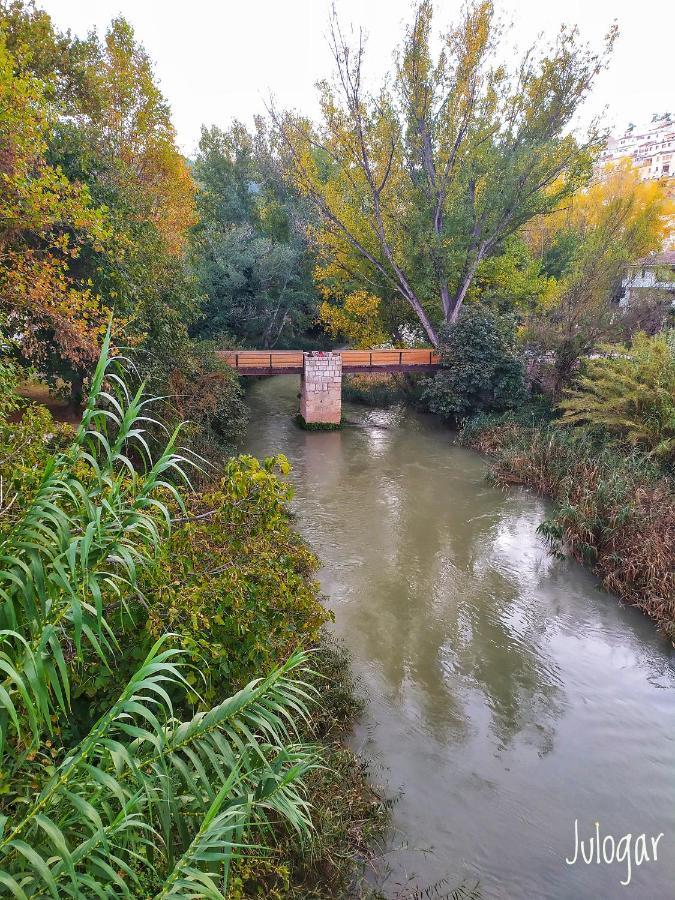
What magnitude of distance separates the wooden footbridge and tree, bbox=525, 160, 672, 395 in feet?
12.5

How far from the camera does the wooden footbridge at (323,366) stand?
16.4 m

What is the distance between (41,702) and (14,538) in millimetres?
829

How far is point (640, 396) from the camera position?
37.1 feet

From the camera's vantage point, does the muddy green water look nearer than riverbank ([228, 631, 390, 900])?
No

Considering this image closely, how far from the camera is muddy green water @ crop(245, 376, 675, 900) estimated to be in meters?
4.62

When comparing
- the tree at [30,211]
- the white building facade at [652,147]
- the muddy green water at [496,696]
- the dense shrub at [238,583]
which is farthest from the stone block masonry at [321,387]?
the white building facade at [652,147]

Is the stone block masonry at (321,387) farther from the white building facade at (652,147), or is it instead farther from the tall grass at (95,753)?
the white building facade at (652,147)

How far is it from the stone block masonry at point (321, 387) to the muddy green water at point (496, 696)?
5388mm

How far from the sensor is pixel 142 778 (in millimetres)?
2049

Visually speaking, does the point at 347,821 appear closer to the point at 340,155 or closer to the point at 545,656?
the point at 545,656

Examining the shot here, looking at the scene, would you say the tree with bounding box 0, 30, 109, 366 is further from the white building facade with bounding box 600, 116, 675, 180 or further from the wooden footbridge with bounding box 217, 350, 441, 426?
the white building facade with bounding box 600, 116, 675, 180

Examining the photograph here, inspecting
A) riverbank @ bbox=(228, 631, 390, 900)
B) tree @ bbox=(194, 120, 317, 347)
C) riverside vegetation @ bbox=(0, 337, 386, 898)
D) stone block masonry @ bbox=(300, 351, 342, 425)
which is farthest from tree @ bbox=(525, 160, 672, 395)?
riverbank @ bbox=(228, 631, 390, 900)

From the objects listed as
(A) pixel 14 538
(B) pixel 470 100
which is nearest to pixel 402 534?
(A) pixel 14 538

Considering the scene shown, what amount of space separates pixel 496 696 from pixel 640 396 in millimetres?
7772
